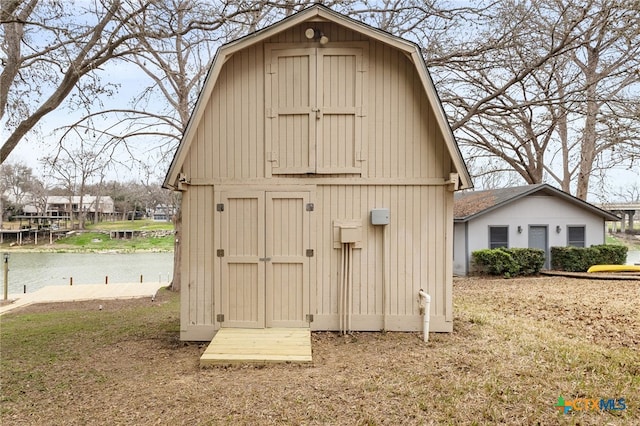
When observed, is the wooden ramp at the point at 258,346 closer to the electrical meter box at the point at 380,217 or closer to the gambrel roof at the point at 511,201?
the electrical meter box at the point at 380,217

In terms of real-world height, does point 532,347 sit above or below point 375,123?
below

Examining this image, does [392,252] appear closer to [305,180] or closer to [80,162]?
[305,180]

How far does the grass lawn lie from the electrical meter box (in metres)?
1.51

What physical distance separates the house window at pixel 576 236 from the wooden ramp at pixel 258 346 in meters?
12.9

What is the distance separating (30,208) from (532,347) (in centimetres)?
5316

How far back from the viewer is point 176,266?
1206cm

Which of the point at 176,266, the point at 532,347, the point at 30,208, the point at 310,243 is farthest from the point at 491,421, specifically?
the point at 30,208

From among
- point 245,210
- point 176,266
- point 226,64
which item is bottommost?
point 176,266

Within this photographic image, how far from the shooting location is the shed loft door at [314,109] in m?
4.88

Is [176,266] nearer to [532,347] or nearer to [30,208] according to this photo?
[532,347]

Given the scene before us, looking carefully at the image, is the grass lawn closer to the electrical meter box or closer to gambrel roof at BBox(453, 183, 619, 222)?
the electrical meter box

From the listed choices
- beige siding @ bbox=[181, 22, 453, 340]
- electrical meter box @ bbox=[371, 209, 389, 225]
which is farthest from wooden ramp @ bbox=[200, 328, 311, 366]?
electrical meter box @ bbox=[371, 209, 389, 225]

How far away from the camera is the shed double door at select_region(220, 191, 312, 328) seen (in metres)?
4.88

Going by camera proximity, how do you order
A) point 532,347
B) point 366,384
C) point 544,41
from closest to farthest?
point 366,384 < point 532,347 < point 544,41
